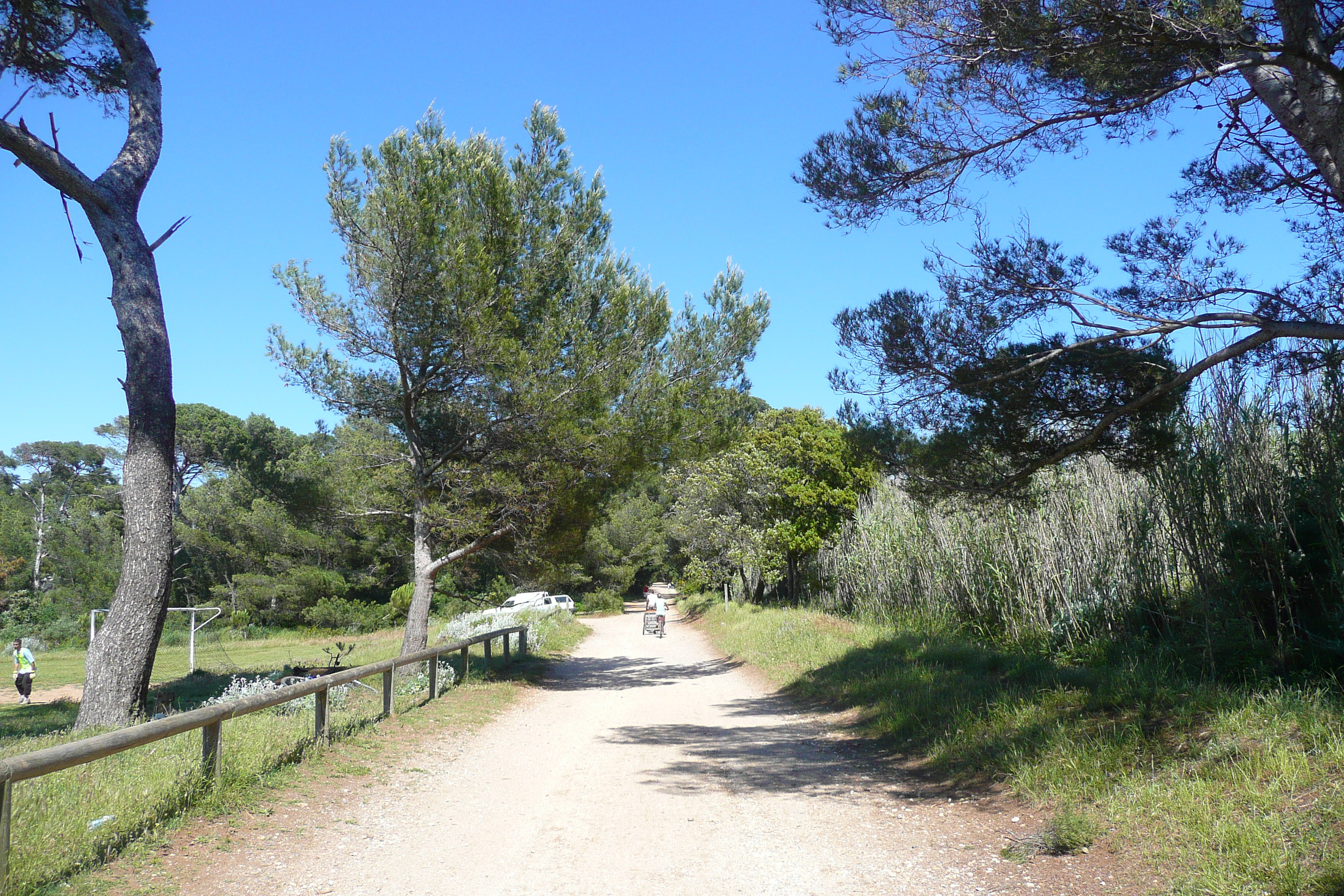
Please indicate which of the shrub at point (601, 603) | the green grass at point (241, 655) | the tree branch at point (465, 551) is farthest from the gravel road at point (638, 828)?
the shrub at point (601, 603)

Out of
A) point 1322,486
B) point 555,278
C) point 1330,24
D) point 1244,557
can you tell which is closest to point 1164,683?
point 1244,557

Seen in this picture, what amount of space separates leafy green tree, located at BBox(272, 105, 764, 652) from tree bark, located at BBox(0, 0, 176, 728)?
399cm

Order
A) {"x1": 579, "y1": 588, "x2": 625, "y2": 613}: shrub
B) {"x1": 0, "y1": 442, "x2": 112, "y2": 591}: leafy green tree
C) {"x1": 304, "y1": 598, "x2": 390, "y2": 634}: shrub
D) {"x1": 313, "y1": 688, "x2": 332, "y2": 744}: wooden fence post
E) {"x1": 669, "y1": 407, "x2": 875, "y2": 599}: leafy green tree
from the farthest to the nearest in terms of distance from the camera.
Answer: {"x1": 0, "y1": 442, "x2": 112, "y2": 591}: leafy green tree
{"x1": 579, "y1": 588, "x2": 625, "y2": 613}: shrub
{"x1": 304, "y1": 598, "x2": 390, "y2": 634}: shrub
{"x1": 669, "y1": 407, "x2": 875, "y2": 599}: leafy green tree
{"x1": 313, "y1": 688, "x2": 332, "y2": 744}: wooden fence post

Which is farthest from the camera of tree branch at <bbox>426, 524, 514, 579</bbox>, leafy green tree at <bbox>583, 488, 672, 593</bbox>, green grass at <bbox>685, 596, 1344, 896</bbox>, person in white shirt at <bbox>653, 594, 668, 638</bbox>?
leafy green tree at <bbox>583, 488, 672, 593</bbox>

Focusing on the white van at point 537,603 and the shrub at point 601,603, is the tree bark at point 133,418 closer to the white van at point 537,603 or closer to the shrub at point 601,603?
the white van at point 537,603

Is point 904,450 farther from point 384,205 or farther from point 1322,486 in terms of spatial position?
point 384,205

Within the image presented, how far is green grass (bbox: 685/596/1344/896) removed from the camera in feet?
13.6

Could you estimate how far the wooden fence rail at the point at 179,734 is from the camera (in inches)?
158

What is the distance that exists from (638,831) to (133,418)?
7020 millimetres

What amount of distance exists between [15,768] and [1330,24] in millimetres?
9783

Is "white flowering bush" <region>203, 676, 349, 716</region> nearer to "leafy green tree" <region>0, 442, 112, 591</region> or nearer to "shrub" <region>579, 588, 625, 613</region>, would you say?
"shrub" <region>579, 588, 625, 613</region>

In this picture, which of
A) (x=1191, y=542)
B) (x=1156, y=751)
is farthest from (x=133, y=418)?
(x=1191, y=542)

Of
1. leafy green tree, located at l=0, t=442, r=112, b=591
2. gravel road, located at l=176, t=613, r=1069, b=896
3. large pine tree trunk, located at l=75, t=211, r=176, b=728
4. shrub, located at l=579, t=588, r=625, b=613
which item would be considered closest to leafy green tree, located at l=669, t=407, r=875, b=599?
gravel road, located at l=176, t=613, r=1069, b=896

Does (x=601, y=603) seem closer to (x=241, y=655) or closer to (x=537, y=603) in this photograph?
(x=537, y=603)
